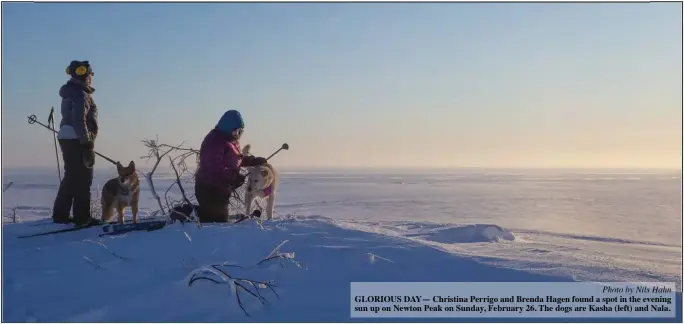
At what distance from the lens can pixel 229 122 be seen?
5637 mm

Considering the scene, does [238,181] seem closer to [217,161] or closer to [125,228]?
[217,161]

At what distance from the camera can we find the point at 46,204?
12867mm

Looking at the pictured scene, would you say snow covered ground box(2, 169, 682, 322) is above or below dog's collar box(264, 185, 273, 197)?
below

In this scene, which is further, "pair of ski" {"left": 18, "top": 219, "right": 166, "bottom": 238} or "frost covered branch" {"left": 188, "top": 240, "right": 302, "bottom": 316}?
"pair of ski" {"left": 18, "top": 219, "right": 166, "bottom": 238}

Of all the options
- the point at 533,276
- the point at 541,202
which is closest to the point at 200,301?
the point at 533,276

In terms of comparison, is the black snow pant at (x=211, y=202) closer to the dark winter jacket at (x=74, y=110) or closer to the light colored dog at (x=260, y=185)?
the light colored dog at (x=260, y=185)

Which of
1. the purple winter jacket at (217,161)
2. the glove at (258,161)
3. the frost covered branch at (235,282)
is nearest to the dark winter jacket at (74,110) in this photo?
the purple winter jacket at (217,161)

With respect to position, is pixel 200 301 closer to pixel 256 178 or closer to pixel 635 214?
pixel 256 178

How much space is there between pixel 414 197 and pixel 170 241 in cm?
1234

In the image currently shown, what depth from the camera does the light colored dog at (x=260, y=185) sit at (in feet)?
19.6

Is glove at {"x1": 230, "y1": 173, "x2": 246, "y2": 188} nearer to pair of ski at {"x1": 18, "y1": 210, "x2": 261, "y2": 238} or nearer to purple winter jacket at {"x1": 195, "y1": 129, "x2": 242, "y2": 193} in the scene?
A: purple winter jacket at {"x1": 195, "y1": 129, "x2": 242, "y2": 193}

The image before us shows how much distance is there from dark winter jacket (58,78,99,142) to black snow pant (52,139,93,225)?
10 centimetres

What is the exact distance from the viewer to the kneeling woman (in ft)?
18.3

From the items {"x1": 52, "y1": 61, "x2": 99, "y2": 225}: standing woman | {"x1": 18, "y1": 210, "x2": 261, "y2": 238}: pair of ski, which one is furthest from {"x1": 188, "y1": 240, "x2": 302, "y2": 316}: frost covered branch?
{"x1": 52, "y1": 61, "x2": 99, "y2": 225}: standing woman
